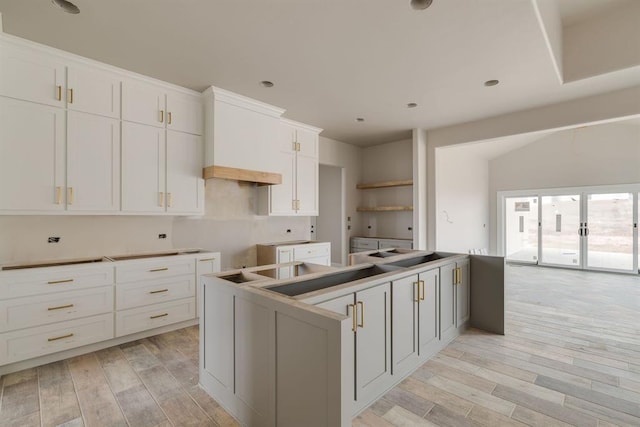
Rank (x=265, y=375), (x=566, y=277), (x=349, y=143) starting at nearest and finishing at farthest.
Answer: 1. (x=265, y=375)
2. (x=566, y=277)
3. (x=349, y=143)

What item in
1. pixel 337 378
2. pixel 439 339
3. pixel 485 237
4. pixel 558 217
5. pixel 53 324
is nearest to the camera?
pixel 337 378

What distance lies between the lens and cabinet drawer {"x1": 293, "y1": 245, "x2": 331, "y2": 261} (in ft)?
14.9

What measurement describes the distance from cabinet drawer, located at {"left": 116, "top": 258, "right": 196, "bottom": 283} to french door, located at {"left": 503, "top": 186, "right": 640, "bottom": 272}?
823 centimetres

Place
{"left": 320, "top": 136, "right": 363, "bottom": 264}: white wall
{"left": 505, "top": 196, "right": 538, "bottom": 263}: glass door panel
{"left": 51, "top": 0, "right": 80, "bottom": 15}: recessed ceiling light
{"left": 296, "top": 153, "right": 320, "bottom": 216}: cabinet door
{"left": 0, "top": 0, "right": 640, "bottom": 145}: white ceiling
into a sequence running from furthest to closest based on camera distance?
1. {"left": 505, "top": 196, "right": 538, "bottom": 263}: glass door panel
2. {"left": 320, "top": 136, "right": 363, "bottom": 264}: white wall
3. {"left": 296, "top": 153, "right": 320, "bottom": 216}: cabinet door
4. {"left": 0, "top": 0, "right": 640, "bottom": 145}: white ceiling
5. {"left": 51, "top": 0, "right": 80, "bottom": 15}: recessed ceiling light

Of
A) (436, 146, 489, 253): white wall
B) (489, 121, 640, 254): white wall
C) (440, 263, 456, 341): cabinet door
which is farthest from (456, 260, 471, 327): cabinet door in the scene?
(489, 121, 640, 254): white wall

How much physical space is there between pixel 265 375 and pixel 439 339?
6.10 feet

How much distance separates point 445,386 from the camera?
7.27 feet

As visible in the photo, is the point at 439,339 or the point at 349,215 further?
the point at 349,215

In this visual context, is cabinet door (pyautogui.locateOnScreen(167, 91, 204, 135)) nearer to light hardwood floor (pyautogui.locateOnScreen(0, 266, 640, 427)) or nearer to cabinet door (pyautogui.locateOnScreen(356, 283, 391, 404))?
light hardwood floor (pyautogui.locateOnScreen(0, 266, 640, 427))

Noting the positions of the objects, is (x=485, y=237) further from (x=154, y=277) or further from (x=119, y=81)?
(x=119, y=81)

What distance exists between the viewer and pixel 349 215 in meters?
6.53

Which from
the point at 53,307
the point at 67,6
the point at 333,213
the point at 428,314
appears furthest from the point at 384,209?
the point at 67,6

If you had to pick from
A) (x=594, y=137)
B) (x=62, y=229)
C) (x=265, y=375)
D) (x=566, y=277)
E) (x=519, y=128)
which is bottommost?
(x=566, y=277)

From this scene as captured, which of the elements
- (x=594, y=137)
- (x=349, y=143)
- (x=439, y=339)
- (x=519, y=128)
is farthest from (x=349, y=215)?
(x=594, y=137)
